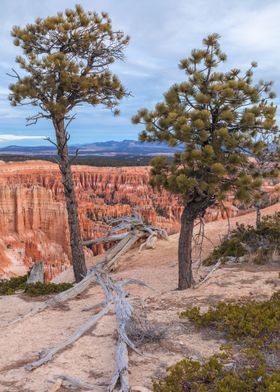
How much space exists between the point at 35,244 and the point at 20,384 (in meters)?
39.8

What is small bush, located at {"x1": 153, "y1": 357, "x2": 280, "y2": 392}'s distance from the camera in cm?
471

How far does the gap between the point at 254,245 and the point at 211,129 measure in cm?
511

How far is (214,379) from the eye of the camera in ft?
16.6

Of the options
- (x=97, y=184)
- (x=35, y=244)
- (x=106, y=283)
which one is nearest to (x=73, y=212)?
(x=106, y=283)

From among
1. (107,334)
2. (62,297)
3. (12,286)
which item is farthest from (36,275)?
(107,334)

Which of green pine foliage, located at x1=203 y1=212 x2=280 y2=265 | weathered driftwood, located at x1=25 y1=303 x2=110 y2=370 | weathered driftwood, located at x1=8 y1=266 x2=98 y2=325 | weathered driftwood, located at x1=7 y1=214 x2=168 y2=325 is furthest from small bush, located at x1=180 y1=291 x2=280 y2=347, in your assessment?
green pine foliage, located at x1=203 y1=212 x2=280 y2=265

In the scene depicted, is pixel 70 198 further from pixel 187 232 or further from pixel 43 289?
pixel 187 232

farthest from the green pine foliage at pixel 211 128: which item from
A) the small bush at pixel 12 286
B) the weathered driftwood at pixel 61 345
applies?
the small bush at pixel 12 286

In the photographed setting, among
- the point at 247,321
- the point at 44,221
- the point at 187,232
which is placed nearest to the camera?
the point at 247,321

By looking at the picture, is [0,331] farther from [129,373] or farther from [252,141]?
[252,141]

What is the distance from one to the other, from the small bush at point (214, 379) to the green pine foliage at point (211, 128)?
4.08 metres

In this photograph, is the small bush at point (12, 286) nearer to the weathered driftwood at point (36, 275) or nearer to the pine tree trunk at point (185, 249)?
the weathered driftwood at point (36, 275)

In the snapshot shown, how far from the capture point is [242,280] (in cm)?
1016

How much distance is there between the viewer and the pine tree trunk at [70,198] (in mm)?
12570
